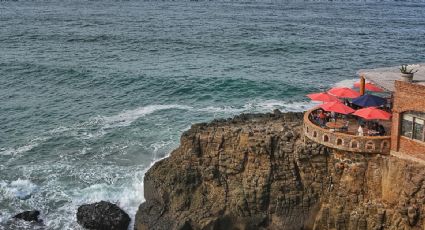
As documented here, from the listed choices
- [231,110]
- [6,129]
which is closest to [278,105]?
[231,110]

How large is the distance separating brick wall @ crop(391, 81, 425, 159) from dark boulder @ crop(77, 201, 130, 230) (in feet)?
52.8

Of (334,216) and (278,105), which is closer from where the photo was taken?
(334,216)

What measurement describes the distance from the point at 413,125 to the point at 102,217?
18362 millimetres

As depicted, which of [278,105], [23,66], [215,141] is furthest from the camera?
Result: [23,66]

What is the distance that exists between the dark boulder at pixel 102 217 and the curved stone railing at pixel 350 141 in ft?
41.3

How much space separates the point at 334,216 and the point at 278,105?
2457 centimetres

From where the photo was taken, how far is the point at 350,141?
25141 mm

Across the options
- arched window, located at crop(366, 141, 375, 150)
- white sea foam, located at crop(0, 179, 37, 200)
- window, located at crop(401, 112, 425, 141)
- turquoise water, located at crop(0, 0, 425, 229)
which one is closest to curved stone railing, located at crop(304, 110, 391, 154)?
arched window, located at crop(366, 141, 375, 150)

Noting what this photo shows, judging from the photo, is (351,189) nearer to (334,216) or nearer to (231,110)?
(334,216)

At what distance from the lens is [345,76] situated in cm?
6003

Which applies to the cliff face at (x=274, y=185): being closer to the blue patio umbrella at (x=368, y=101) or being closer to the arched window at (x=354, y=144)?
the arched window at (x=354, y=144)

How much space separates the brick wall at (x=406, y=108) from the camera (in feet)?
77.3

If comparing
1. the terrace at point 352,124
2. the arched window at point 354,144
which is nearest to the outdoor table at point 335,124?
the terrace at point 352,124

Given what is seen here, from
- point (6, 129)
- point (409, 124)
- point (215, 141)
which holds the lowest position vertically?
point (6, 129)
